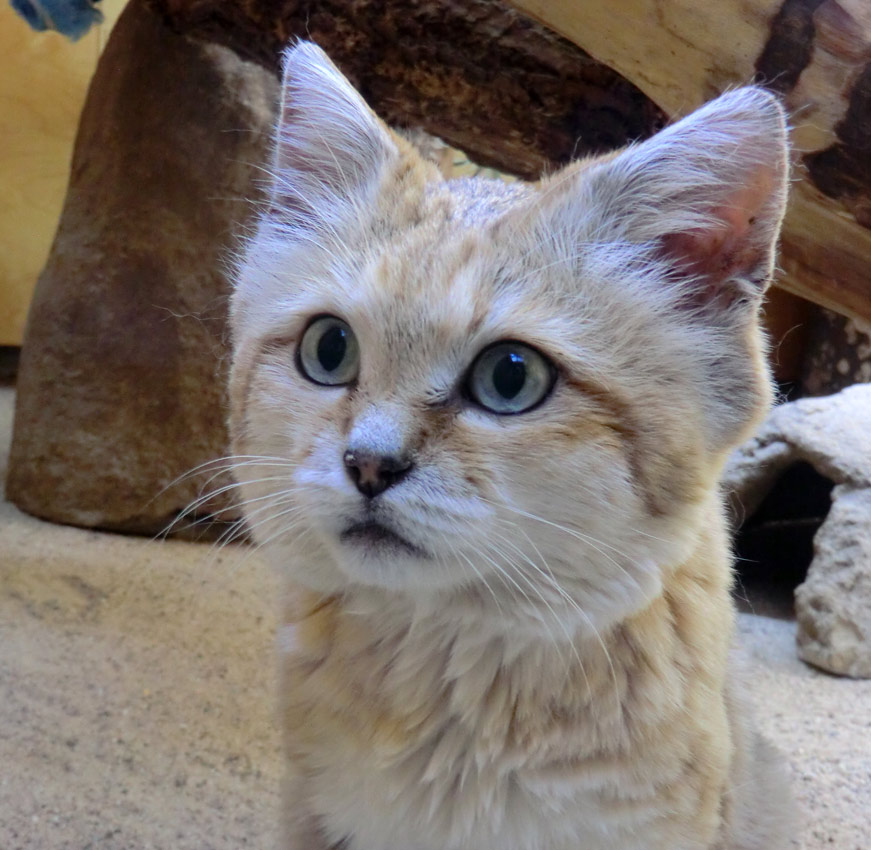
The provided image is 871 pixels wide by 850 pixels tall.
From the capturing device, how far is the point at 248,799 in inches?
87.1

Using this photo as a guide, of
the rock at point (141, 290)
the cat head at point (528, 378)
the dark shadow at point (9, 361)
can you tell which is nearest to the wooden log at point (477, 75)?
the rock at point (141, 290)

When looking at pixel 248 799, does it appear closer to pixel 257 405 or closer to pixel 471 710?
pixel 471 710

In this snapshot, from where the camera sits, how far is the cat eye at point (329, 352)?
140 centimetres

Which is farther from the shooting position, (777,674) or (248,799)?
(777,674)

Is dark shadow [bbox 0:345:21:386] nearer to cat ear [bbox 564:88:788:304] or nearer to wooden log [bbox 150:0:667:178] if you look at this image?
wooden log [bbox 150:0:667:178]

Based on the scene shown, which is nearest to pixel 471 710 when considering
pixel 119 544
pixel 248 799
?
pixel 248 799

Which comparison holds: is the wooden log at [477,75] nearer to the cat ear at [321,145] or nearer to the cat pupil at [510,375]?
the cat ear at [321,145]

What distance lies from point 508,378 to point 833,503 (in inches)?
98.0

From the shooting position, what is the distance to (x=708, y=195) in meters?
1.36

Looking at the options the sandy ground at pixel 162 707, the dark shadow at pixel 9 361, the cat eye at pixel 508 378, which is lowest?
the dark shadow at pixel 9 361

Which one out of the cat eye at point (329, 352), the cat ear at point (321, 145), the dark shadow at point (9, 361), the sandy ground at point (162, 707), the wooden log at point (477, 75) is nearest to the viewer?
the cat eye at point (329, 352)

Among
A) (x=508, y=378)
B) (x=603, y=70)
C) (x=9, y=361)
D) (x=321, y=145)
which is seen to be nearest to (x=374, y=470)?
(x=508, y=378)

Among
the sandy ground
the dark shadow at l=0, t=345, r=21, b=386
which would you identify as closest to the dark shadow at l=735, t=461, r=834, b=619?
the sandy ground

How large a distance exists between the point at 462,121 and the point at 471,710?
190 cm
